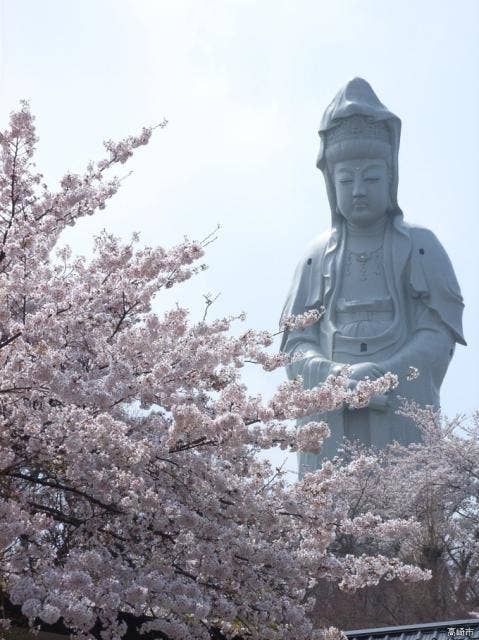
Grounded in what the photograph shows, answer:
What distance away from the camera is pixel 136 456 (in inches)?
182

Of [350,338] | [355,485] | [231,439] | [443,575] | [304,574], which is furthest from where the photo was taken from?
[350,338]

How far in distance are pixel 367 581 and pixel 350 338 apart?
16.8 meters

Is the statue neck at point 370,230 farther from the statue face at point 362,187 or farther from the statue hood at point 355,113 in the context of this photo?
the statue hood at point 355,113

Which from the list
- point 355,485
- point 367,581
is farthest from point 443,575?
point 367,581

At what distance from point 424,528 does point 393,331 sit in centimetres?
791

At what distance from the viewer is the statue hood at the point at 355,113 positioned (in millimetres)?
23406

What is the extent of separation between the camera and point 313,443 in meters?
5.38

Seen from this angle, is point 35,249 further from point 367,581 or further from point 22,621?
point 367,581

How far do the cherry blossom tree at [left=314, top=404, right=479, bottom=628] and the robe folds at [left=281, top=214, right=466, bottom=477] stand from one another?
3.46 ft

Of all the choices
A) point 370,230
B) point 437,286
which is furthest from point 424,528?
point 370,230

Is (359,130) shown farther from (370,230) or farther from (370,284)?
(370,284)

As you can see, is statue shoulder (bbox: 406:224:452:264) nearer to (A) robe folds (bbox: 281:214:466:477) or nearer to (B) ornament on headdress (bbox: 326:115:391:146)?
Answer: (A) robe folds (bbox: 281:214:466:477)

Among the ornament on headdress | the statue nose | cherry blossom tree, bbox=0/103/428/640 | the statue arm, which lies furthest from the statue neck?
cherry blossom tree, bbox=0/103/428/640

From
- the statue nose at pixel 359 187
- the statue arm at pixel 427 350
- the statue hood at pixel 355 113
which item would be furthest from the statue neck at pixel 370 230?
the statue arm at pixel 427 350
